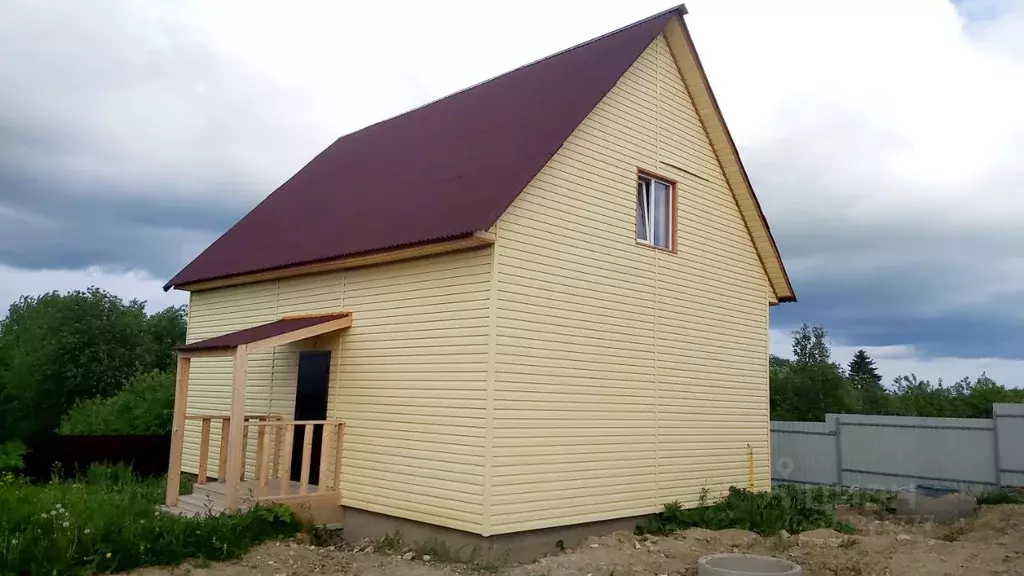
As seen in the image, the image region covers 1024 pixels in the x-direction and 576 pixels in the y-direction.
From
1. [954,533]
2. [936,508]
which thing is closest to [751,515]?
[954,533]

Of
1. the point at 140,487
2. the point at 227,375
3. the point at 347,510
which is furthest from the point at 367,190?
the point at 140,487

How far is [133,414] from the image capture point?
2031cm

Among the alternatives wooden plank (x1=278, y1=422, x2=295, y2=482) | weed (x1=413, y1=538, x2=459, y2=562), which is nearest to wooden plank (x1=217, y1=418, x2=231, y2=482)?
wooden plank (x1=278, y1=422, x2=295, y2=482)

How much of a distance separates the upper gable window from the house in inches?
1.5

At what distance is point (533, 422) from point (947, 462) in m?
11.6

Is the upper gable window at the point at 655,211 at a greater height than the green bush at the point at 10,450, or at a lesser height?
greater

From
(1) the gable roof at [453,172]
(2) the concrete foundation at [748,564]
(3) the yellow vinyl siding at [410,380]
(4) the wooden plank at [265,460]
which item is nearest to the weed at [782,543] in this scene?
(2) the concrete foundation at [748,564]

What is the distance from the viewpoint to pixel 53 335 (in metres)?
37.6

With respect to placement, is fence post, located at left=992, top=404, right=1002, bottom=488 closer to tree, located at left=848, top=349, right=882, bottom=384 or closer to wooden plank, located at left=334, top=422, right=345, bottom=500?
wooden plank, located at left=334, top=422, right=345, bottom=500

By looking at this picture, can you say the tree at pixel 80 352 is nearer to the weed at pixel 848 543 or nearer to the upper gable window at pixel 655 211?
the upper gable window at pixel 655 211

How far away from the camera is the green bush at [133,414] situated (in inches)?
760

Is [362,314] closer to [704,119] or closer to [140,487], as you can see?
[140,487]

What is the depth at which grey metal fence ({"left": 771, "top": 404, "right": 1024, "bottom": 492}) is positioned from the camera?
1634 cm

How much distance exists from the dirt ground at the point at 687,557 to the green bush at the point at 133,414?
1047cm
